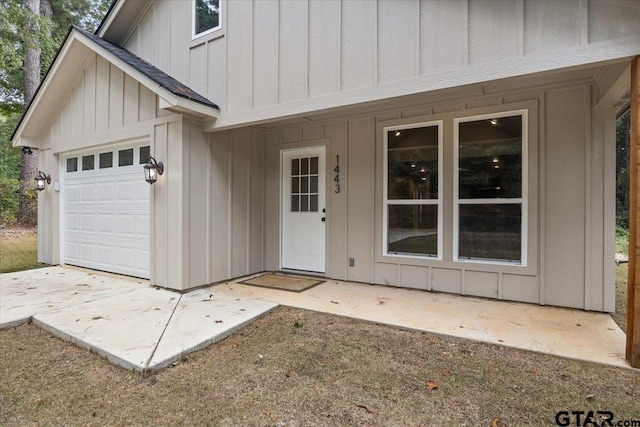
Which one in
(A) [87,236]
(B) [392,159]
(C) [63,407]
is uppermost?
(B) [392,159]

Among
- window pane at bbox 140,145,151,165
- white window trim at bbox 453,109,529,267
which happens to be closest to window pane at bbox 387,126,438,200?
white window trim at bbox 453,109,529,267

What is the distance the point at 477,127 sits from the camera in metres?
4.39

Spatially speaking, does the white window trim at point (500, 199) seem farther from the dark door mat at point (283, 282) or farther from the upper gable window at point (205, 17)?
the upper gable window at point (205, 17)

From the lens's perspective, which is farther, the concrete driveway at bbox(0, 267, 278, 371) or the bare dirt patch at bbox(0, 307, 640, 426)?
the concrete driveway at bbox(0, 267, 278, 371)

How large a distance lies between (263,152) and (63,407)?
15.3ft

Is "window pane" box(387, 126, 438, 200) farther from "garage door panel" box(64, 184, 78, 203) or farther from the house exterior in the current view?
"garage door panel" box(64, 184, 78, 203)

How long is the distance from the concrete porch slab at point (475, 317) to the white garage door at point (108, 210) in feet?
5.95

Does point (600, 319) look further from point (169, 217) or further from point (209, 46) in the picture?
point (209, 46)

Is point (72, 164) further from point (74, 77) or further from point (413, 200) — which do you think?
point (413, 200)

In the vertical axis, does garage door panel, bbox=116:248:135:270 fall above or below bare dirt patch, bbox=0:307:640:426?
above

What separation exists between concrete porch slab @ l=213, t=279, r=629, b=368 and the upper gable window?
3.88m

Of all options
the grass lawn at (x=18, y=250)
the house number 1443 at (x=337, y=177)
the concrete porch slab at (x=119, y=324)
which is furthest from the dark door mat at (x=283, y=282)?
the grass lawn at (x=18, y=250)

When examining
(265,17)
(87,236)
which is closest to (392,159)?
(265,17)

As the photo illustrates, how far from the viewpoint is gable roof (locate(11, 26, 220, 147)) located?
14.3 feet
